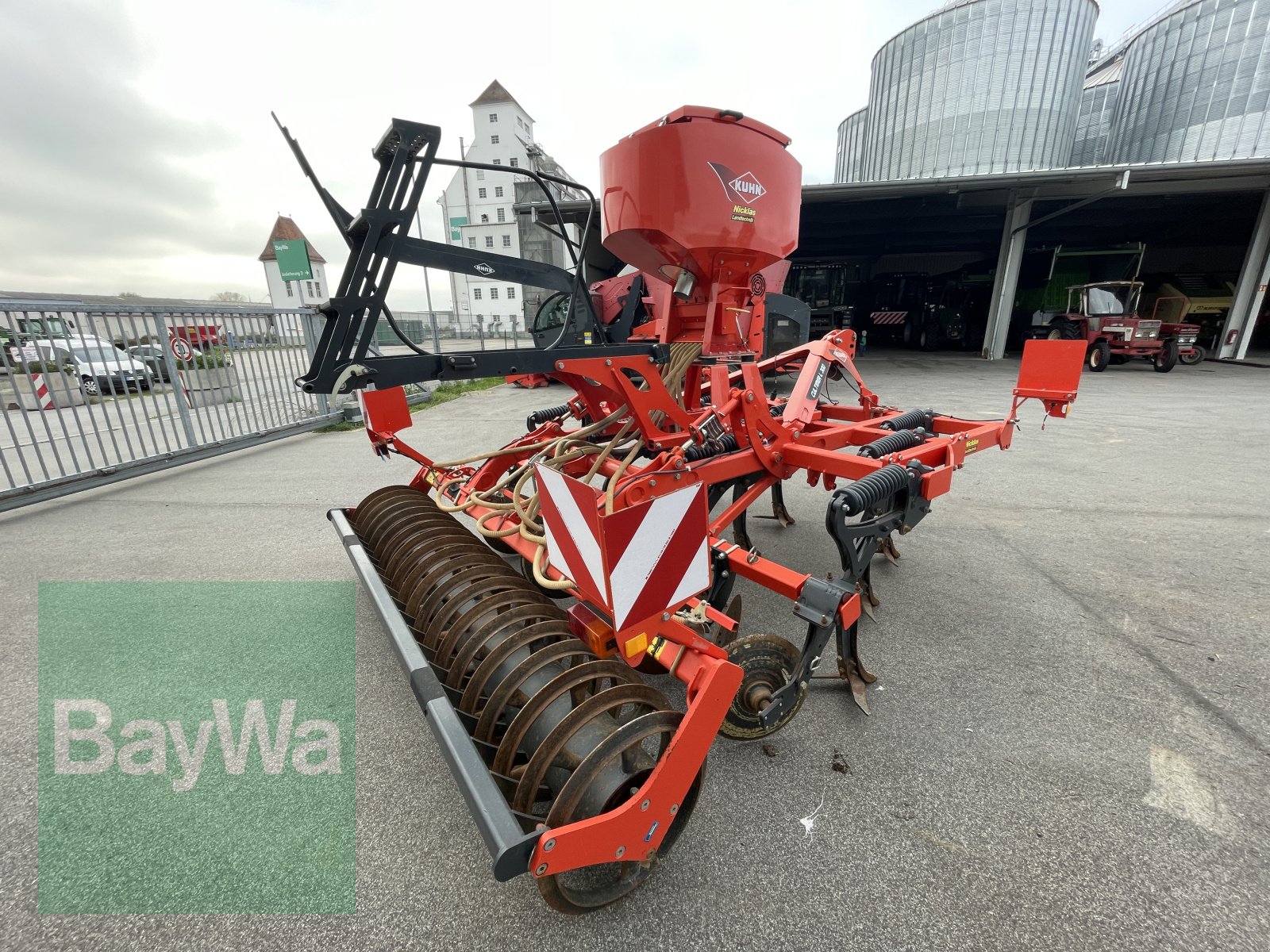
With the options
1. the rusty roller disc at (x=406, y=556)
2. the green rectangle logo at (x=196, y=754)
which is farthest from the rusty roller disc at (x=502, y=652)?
the rusty roller disc at (x=406, y=556)

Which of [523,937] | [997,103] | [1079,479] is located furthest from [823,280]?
[523,937]

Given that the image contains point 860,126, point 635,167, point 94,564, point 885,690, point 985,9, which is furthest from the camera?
point 860,126

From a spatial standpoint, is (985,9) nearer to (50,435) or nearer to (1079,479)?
(1079,479)

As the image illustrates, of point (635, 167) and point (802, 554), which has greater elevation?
point (635, 167)

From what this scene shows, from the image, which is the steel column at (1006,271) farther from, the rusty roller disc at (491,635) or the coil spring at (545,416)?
the rusty roller disc at (491,635)

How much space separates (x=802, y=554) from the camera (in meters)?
3.58

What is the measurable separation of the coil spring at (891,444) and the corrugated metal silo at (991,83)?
2632 centimetres

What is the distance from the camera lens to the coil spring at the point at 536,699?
49.2 inches

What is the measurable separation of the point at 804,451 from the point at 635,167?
172cm

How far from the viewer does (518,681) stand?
1419 millimetres

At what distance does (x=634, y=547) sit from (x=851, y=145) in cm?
3973

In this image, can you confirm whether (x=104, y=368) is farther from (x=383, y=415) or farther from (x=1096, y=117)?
(x=1096, y=117)

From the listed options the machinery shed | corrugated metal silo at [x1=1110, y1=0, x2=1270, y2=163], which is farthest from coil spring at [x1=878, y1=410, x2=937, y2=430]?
corrugated metal silo at [x1=1110, y1=0, x2=1270, y2=163]

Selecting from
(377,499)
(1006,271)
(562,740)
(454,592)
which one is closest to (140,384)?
(377,499)
